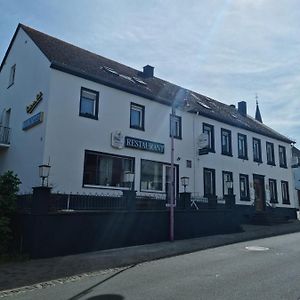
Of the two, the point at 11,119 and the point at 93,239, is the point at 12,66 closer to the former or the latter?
the point at 11,119

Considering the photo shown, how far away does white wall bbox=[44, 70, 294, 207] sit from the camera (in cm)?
1477

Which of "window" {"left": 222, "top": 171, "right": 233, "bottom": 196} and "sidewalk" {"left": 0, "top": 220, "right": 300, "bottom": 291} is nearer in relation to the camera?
"sidewalk" {"left": 0, "top": 220, "right": 300, "bottom": 291}

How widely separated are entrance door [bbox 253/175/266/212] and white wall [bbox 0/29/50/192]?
1666 cm

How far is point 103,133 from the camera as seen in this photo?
16.4 meters

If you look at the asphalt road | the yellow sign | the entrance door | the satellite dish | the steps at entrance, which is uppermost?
the yellow sign

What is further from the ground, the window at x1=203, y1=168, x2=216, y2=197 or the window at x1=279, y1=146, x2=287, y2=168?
the window at x1=279, y1=146, x2=287, y2=168

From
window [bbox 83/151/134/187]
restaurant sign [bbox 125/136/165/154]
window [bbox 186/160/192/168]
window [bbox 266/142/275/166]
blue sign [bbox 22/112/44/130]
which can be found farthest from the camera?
window [bbox 266/142/275/166]

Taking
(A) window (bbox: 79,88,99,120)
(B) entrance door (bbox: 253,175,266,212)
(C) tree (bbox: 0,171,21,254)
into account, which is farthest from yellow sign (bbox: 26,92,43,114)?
(B) entrance door (bbox: 253,175,266,212)

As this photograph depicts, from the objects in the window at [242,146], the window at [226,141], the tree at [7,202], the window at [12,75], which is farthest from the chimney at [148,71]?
the tree at [7,202]

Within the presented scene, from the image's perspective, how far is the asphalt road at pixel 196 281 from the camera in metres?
6.51

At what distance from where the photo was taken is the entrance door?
25656 mm

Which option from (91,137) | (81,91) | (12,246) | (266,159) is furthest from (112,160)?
(266,159)

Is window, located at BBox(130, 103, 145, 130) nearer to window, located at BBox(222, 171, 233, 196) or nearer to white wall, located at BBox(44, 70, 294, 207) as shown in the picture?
white wall, located at BBox(44, 70, 294, 207)

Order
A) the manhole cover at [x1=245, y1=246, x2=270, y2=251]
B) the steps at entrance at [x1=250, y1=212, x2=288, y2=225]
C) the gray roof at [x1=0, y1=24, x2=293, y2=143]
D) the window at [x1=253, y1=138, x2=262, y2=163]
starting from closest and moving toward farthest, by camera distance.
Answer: the manhole cover at [x1=245, y1=246, x2=270, y2=251] → the gray roof at [x1=0, y1=24, x2=293, y2=143] → the steps at entrance at [x1=250, y1=212, x2=288, y2=225] → the window at [x1=253, y1=138, x2=262, y2=163]
